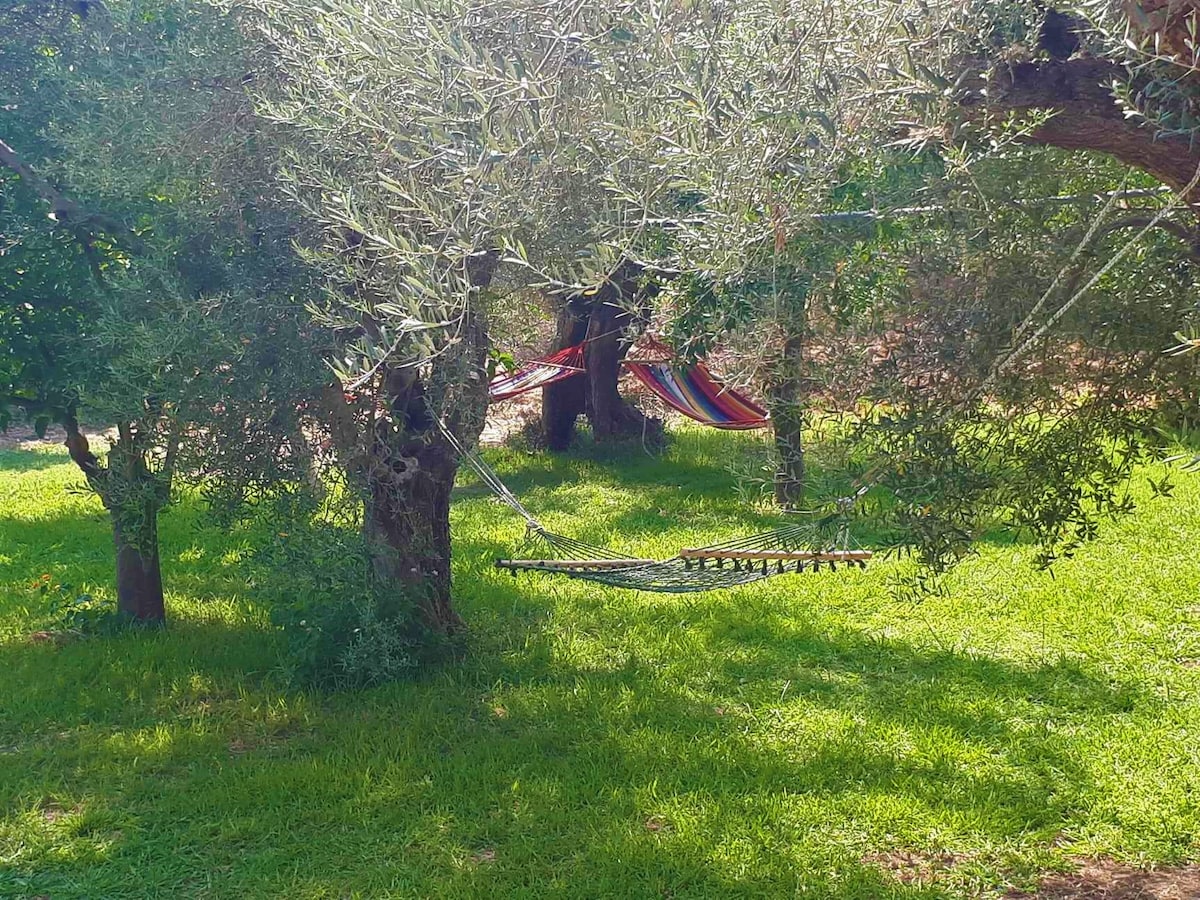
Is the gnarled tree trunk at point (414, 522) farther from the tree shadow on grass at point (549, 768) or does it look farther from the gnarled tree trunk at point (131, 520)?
the gnarled tree trunk at point (131, 520)

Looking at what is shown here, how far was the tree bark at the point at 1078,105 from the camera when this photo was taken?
2.55m

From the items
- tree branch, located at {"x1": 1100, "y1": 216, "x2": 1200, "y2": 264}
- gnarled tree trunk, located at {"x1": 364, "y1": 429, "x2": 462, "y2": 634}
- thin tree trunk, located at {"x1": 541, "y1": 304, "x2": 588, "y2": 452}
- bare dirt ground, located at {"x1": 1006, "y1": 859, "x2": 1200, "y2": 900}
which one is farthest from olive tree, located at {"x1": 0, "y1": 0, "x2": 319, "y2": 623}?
thin tree trunk, located at {"x1": 541, "y1": 304, "x2": 588, "y2": 452}

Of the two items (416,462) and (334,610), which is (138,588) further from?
(416,462)

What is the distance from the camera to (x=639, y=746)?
15.6 feet

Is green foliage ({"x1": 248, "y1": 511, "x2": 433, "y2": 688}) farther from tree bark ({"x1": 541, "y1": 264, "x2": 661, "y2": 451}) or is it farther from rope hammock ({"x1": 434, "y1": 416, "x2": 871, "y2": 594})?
tree bark ({"x1": 541, "y1": 264, "x2": 661, "y2": 451})

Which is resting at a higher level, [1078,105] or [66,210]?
[66,210]

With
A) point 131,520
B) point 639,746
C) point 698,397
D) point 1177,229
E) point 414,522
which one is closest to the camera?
point 1177,229

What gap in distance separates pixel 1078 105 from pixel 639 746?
10.2 feet

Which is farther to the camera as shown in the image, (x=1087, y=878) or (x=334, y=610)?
(x=334, y=610)

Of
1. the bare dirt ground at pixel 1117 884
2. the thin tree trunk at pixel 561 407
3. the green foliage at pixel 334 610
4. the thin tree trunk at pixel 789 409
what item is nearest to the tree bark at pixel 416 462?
the green foliage at pixel 334 610

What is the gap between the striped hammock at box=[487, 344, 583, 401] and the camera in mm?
10297

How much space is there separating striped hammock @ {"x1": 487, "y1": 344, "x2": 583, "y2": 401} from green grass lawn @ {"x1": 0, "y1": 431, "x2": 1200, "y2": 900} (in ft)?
10.2

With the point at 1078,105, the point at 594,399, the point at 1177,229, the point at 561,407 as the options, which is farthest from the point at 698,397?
the point at 1078,105

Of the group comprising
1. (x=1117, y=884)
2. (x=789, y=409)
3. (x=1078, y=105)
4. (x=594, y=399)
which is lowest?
(x=1117, y=884)
